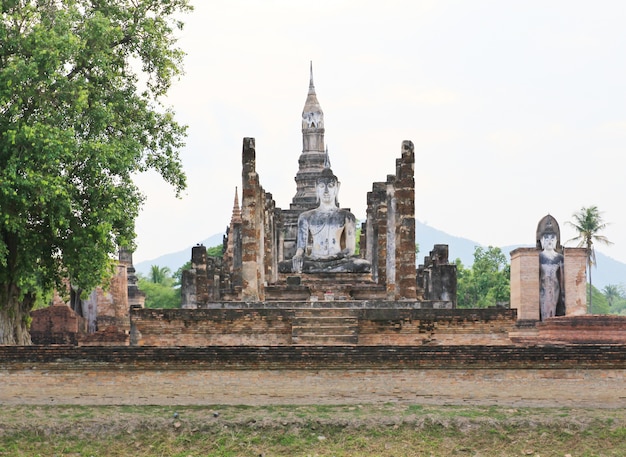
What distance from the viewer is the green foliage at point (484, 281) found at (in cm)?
5281

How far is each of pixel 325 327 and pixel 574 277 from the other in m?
16.0

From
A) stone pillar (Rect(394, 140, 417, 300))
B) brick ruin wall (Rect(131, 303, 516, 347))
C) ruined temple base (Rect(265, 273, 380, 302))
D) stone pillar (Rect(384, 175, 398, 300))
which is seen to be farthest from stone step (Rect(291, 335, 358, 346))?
stone pillar (Rect(384, 175, 398, 300))

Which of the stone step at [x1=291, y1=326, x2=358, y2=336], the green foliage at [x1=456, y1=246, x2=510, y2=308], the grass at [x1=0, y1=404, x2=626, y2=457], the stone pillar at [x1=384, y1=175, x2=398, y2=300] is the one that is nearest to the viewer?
the grass at [x1=0, y1=404, x2=626, y2=457]

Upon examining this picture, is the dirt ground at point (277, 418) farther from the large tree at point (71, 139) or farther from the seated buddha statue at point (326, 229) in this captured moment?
the seated buddha statue at point (326, 229)

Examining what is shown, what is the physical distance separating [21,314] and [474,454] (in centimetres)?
948

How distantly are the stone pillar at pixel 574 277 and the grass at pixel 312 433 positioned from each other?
1800cm

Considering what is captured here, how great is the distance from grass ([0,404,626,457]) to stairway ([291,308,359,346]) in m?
3.28

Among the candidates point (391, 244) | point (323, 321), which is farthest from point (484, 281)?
point (323, 321)

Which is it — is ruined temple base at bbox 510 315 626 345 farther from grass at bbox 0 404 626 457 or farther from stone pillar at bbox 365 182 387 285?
grass at bbox 0 404 626 457

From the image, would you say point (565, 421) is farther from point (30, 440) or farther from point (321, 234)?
point (321, 234)

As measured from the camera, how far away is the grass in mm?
12406

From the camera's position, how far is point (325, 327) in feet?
54.8

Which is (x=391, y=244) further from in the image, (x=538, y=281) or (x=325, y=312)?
(x=538, y=281)

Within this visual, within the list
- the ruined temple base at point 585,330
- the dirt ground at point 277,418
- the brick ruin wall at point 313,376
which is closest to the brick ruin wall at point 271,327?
the brick ruin wall at point 313,376
